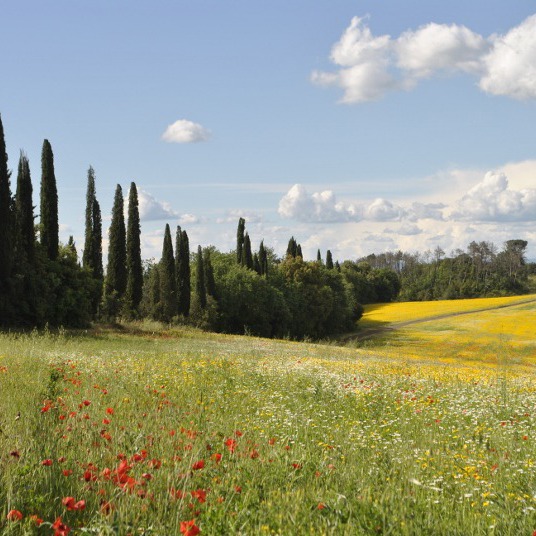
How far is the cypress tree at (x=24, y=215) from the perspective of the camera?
3647 cm

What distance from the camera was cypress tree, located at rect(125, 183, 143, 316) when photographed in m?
51.8

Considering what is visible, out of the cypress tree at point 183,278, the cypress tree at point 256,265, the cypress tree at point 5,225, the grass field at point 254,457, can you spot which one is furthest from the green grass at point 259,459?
the cypress tree at point 256,265

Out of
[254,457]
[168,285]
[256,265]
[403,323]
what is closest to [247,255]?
[256,265]

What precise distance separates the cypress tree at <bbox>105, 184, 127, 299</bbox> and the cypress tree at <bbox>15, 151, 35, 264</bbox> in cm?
1271

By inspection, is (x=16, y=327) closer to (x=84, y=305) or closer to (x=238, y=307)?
(x=84, y=305)

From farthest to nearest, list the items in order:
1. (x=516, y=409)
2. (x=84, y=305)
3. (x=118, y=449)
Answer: (x=84, y=305) → (x=516, y=409) → (x=118, y=449)

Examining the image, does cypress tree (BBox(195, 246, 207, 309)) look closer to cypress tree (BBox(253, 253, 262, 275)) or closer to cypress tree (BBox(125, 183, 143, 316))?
cypress tree (BBox(125, 183, 143, 316))

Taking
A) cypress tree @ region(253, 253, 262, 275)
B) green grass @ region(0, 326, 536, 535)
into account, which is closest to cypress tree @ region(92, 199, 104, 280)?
cypress tree @ region(253, 253, 262, 275)

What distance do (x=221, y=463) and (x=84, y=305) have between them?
3736cm

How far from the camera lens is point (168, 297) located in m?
56.3

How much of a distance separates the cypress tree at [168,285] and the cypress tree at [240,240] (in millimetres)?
21599

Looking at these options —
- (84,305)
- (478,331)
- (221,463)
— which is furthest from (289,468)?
(478,331)

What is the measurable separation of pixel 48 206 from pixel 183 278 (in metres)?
20.7

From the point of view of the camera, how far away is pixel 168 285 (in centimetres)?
5675
